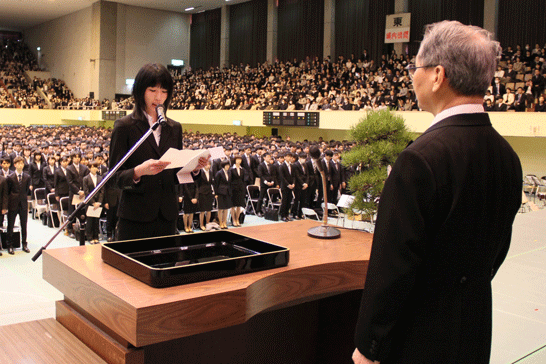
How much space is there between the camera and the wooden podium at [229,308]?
1.88 meters

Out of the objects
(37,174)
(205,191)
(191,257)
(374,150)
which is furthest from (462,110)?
(37,174)

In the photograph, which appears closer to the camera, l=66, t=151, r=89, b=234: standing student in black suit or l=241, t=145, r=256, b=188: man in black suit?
l=66, t=151, r=89, b=234: standing student in black suit

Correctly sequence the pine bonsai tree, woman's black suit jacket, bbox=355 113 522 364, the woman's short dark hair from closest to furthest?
woman's black suit jacket, bbox=355 113 522 364
the woman's short dark hair
the pine bonsai tree

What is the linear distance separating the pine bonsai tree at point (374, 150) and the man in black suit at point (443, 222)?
204 inches

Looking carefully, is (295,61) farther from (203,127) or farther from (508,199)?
(508,199)

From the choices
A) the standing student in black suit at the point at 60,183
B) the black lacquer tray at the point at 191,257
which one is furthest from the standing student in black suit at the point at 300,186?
the black lacquer tray at the point at 191,257

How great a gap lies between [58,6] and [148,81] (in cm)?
3907

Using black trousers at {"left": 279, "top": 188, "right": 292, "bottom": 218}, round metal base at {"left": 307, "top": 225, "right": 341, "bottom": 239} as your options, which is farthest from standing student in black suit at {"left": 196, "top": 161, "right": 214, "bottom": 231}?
round metal base at {"left": 307, "top": 225, "right": 341, "bottom": 239}

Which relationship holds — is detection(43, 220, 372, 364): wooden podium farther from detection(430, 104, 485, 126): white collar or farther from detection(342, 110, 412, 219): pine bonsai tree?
detection(342, 110, 412, 219): pine bonsai tree

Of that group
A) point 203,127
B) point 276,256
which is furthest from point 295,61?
point 276,256

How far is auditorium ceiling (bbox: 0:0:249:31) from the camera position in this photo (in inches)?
1404

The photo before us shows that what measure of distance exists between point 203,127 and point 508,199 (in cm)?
3326

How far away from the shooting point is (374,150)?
6.85 meters

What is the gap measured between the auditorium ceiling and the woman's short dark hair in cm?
3407
